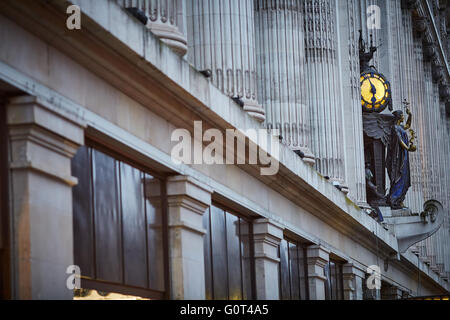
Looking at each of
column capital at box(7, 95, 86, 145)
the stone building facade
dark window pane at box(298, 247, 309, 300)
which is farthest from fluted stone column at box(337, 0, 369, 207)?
column capital at box(7, 95, 86, 145)

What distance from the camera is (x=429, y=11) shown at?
68062mm

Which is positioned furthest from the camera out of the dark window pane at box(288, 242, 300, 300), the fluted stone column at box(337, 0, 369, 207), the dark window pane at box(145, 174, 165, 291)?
the fluted stone column at box(337, 0, 369, 207)

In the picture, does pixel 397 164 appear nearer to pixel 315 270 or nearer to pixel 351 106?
pixel 351 106

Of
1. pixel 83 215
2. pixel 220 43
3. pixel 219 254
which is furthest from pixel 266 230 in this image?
pixel 83 215

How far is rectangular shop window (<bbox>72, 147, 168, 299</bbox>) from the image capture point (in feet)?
50.3

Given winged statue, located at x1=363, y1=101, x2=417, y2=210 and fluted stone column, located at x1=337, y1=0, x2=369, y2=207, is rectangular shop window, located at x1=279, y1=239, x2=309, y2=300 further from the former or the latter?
winged statue, located at x1=363, y1=101, x2=417, y2=210

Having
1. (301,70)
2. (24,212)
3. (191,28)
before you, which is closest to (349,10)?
(301,70)

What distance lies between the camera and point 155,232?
1830cm

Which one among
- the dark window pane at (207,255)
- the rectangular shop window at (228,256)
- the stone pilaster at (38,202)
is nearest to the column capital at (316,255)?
the rectangular shop window at (228,256)

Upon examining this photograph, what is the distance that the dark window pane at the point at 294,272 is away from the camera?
27391 millimetres

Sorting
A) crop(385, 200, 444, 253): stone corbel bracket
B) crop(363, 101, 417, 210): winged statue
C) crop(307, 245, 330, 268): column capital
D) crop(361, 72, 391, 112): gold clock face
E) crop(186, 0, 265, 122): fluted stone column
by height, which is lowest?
crop(307, 245, 330, 268): column capital

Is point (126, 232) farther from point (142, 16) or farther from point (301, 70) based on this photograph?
point (301, 70)

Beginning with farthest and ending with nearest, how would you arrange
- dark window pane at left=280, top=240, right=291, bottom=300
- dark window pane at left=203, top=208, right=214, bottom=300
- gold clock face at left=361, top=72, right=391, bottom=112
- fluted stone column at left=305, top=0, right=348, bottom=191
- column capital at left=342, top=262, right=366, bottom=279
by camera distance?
gold clock face at left=361, top=72, right=391, bottom=112 < fluted stone column at left=305, top=0, right=348, bottom=191 < column capital at left=342, top=262, right=366, bottom=279 < dark window pane at left=280, top=240, right=291, bottom=300 < dark window pane at left=203, top=208, right=214, bottom=300

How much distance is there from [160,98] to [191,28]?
6.02m
